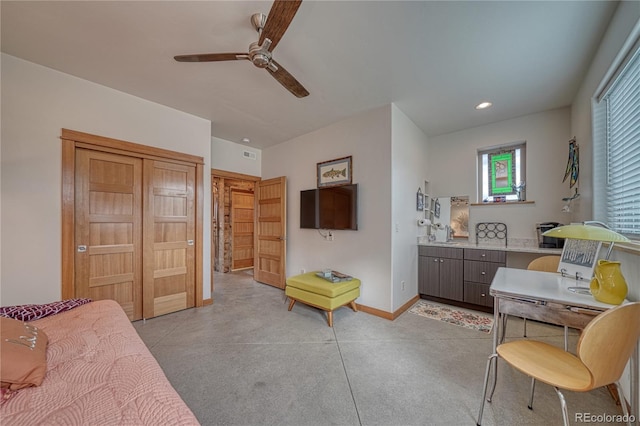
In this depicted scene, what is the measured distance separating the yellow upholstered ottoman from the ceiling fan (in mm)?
2228

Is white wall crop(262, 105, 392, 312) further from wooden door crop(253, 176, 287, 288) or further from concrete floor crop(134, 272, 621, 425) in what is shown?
concrete floor crop(134, 272, 621, 425)

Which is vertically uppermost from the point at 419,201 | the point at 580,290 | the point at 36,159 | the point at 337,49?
the point at 337,49

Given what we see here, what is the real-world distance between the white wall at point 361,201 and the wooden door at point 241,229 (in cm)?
243

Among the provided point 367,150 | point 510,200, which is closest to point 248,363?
point 367,150

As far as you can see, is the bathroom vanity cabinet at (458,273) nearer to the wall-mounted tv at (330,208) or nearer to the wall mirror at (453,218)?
the wall mirror at (453,218)

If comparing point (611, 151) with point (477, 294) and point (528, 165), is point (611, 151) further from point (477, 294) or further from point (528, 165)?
point (477, 294)

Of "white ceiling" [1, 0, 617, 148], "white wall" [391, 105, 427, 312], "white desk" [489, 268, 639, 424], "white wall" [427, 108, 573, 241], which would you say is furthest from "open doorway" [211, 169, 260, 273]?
"white desk" [489, 268, 639, 424]

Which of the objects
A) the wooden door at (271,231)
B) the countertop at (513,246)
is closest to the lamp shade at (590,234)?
the countertop at (513,246)

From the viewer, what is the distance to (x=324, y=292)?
9.14ft

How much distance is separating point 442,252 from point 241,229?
4.58 m

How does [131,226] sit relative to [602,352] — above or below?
above

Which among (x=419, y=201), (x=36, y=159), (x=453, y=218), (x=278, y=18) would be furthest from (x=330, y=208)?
(x=36, y=159)

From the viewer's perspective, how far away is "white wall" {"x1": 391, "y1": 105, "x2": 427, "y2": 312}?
2992mm

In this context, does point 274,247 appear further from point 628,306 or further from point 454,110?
point 628,306
